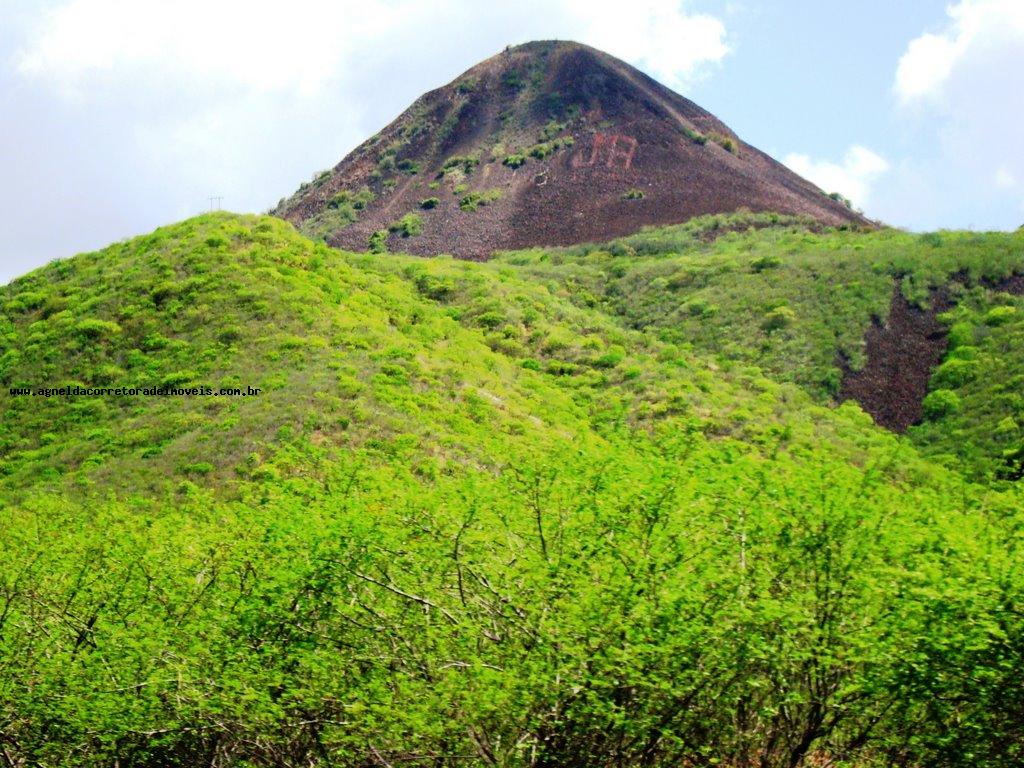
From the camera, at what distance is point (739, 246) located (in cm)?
7188

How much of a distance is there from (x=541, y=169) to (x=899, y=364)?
47.1 metres

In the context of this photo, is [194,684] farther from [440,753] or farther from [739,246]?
[739,246]

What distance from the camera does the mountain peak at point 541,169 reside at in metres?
83.6

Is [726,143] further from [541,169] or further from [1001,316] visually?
[1001,316]

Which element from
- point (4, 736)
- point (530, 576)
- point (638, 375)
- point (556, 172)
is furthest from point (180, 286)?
point (556, 172)

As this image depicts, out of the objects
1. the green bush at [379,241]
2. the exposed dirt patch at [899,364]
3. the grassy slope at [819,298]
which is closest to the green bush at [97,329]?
the grassy slope at [819,298]

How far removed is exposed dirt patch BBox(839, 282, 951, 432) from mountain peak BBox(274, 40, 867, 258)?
90.9 feet

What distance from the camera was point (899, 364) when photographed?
169 feet

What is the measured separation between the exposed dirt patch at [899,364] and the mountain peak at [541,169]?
1091 inches

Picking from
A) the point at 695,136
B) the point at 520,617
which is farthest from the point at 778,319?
the point at 695,136

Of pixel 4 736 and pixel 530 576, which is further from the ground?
pixel 530 576

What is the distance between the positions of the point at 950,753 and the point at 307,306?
3575cm

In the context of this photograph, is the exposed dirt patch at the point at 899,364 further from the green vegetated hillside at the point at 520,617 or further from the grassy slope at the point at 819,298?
the green vegetated hillside at the point at 520,617

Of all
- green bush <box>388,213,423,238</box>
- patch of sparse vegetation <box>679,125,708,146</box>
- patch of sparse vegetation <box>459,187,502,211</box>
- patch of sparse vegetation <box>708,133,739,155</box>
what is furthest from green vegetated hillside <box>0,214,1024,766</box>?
patch of sparse vegetation <box>708,133,739,155</box>
